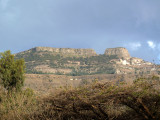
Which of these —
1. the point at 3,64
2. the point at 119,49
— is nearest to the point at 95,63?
the point at 119,49

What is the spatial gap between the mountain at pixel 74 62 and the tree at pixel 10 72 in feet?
322

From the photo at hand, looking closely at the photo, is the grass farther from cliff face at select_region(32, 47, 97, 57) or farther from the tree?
cliff face at select_region(32, 47, 97, 57)

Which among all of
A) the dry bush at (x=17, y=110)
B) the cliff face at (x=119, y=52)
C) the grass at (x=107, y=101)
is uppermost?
the cliff face at (x=119, y=52)

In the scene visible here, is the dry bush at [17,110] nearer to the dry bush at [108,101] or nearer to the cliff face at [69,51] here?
the dry bush at [108,101]

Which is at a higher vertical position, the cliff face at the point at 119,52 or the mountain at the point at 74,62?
the cliff face at the point at 119,52

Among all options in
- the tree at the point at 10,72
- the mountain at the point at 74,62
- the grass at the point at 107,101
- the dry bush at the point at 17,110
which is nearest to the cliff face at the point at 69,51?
the mountain at the point at 74,62

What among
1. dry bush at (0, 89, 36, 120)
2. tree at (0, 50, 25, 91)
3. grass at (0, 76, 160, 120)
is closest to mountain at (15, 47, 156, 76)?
tree at (0, 50, 25, 91)

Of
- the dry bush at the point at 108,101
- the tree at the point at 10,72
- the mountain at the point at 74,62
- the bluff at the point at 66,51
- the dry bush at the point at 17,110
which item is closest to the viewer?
the dry bush at the point at 108,101

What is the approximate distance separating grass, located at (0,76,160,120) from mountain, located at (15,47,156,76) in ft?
375

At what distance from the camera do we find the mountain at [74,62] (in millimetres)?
130000

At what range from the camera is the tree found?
20.9m

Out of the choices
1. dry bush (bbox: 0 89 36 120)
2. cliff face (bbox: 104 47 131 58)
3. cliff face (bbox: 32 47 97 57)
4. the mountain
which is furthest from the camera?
cliff face (bbox: 104 47 131 58)

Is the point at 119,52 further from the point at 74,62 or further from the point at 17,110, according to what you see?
the point at 17,110

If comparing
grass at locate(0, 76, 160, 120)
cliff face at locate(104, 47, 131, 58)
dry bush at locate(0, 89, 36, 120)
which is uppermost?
cliff face at locate(104, 47, 131, 58)
